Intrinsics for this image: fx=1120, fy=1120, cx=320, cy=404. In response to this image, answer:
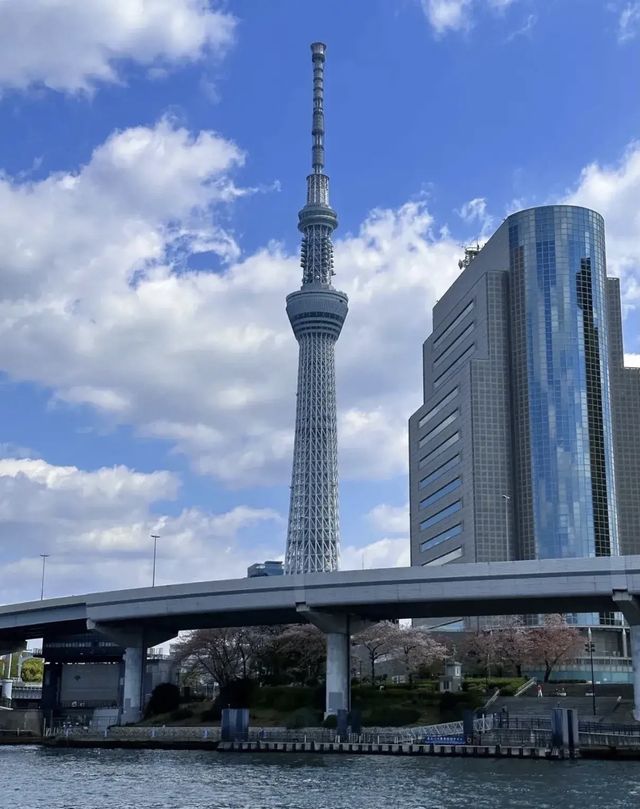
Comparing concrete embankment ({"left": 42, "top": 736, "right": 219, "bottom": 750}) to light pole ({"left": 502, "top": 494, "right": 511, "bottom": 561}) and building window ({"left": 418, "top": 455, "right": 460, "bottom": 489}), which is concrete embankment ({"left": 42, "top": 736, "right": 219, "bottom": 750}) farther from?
building window ({"left": 418, "top": 455, "right": 460, "bottom": 489})

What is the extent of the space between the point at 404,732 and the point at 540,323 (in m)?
89.5

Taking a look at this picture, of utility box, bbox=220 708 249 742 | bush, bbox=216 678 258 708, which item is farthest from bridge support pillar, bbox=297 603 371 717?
bush, bbox=216 678 258 708

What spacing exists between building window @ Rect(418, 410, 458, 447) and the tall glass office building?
1.06m

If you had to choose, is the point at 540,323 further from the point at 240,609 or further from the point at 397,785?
the point at 397,785

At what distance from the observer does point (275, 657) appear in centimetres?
11188

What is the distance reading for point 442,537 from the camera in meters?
166

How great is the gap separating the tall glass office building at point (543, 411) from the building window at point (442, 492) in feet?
1.45

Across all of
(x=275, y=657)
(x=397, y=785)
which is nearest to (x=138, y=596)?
(x=275, y=657)

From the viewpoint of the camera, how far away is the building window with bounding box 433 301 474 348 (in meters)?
173

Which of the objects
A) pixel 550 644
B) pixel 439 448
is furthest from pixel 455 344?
pixel 550 644

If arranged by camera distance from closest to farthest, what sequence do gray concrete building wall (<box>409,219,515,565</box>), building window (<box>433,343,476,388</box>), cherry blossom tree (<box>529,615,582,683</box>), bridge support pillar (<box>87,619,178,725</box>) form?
1. bridge support pillar (<box>87,619,178,725</box>)
2. cherry blossom tree (<box>529,615,582,683</box>)
3. gray concrete building wall (<box>409,219,515,565</box>)
4. building window (<box>433,343,476,388</box>)

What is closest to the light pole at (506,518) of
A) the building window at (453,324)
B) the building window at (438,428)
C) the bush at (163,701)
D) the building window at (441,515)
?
the building window at (441,515)

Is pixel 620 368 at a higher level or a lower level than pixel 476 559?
higher

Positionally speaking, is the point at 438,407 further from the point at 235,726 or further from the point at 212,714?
the point at 235,726
